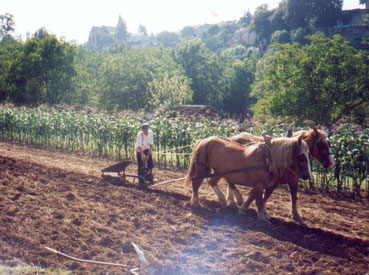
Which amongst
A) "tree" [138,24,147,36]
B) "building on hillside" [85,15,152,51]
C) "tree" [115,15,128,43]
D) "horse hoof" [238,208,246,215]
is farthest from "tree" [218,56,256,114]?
"tree" [138,24,147,36]

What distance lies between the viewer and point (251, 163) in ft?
26.6

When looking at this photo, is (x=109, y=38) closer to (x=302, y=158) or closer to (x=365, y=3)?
(x=365, y=3)

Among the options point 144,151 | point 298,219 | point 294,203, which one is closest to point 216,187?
point 294,203

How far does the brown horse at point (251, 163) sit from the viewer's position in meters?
7.55

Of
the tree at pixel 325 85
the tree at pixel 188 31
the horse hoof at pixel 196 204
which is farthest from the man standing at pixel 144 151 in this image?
the tree at pixel 188 31

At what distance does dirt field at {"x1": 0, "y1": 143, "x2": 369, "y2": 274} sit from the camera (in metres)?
6.14

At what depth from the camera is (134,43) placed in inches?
5620

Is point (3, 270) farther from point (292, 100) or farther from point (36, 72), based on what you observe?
point (36, 72)

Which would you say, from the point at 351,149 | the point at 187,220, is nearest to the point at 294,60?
the point at 351,149

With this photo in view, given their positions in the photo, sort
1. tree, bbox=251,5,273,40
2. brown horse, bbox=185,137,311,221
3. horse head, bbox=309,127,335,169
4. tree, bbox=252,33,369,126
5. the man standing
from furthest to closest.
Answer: tree, bbox=251,5,273,40
tree, bbox=252,33,369,126
the man standing
horse head, bbox=309,127,335,169
brown horse, bbox=185,137,311,221

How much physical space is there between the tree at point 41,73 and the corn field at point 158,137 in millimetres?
18920

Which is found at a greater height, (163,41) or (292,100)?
(163,41)

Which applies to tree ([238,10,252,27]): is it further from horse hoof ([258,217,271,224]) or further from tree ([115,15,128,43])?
horse hoof ([258,217,271,224])

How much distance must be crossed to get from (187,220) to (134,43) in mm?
140185
